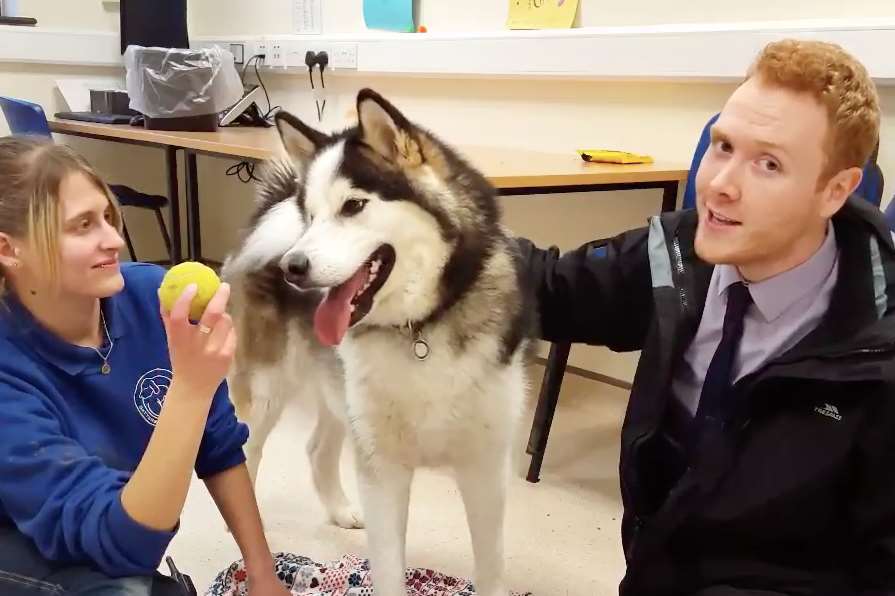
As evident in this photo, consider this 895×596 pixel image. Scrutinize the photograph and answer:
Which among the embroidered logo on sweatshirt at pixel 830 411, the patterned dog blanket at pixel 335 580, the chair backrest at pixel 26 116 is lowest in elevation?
the patterned dog blanket at pixel 335 580

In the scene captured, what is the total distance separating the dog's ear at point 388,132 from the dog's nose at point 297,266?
0.78ft

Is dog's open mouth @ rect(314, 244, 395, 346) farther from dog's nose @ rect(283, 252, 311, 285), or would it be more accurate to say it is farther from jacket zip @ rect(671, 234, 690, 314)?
jacket zip @ rect(671, 234, 690, 314)

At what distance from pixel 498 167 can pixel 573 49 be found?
82cm

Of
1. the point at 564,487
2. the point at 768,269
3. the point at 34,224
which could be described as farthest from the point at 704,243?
Result: the point at 564,487

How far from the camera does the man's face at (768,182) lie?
1015 mm

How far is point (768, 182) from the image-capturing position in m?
1.03

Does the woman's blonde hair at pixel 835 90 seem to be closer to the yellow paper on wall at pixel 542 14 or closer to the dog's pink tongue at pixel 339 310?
the dog's pink tongue at pixel 339 310

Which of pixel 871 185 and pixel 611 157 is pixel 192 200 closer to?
pixel 611 157

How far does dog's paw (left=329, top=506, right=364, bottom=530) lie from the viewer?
203 cm

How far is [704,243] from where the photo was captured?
3.64ft

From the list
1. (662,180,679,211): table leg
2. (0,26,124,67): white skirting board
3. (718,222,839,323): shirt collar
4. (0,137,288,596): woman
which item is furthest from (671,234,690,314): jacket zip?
(0,26,124,67): white skirting board

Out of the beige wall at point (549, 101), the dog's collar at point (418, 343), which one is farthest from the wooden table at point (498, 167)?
the dog's collar at point (418, 343)

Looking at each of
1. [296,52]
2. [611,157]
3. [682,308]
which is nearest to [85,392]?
[682,308]

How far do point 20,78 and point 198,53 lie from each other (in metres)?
1.22
